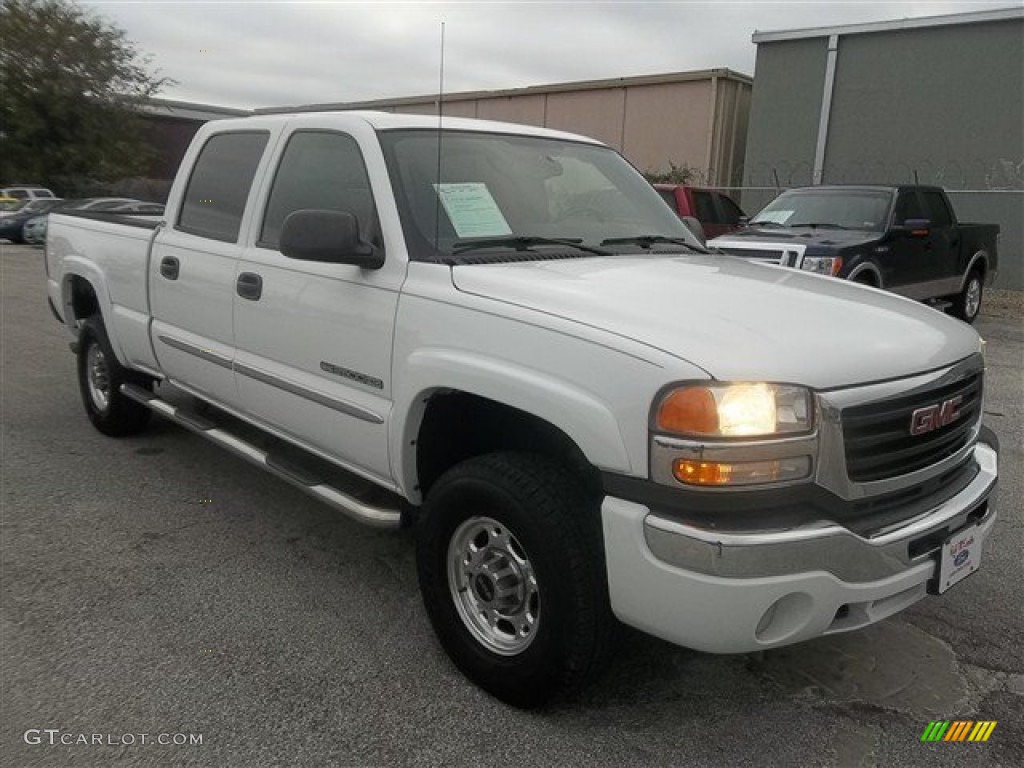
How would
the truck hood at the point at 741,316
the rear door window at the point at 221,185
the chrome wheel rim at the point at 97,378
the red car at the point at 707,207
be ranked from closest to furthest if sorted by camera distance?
the truck hood at the point at 741,316 < the rear door window at the point at 221,185 < the chrome wheel rim at the point at 97,378 < the red car at the point at 707,207

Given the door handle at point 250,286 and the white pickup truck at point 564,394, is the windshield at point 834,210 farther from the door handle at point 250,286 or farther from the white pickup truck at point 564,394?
the door handle at point 250,286

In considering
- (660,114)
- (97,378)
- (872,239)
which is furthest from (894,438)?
(660,114)

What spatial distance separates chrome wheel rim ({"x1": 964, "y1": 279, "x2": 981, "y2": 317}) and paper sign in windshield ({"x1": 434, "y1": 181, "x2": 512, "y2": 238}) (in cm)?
1059

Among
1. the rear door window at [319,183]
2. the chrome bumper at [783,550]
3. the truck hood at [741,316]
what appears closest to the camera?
the chrome bumper at [783,550]

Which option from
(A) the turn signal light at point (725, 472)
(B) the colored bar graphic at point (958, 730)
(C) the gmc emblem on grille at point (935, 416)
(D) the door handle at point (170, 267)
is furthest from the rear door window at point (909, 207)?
(A) the turn signal light at point (725, 472)

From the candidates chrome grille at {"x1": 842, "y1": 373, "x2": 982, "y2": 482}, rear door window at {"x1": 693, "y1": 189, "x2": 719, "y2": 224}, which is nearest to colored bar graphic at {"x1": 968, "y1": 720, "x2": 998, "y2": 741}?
chrome grille at {"x1": 842, "y1": 373, "x2": 982, "y2": 482}

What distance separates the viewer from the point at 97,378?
5.74 m

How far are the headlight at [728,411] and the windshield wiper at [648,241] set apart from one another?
1.39 m

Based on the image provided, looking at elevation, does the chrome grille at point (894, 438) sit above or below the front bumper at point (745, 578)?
above

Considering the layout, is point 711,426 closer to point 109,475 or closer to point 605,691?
point 605,691

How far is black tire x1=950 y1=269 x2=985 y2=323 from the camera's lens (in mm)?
11797

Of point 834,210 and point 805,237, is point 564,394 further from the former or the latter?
point 834,210

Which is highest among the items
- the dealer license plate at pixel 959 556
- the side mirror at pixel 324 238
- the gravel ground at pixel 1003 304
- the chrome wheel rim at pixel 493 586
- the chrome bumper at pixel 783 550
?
the side mirror at pixel 324 238

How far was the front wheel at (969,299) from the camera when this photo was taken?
1180 centimetres
